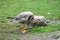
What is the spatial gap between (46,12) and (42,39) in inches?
261

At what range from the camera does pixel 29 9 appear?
1955 centimetres

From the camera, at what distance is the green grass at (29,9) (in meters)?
14.6

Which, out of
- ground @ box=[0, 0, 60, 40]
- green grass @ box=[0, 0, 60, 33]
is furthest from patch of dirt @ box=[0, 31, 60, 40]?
green grass @ box=[0, 0, 60, 33]

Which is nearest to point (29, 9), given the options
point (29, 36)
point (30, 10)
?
point (30, 10)

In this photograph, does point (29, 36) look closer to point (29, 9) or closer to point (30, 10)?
point (30, 10)

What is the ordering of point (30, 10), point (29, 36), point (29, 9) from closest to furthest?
point (29, 36), point (30, 10), point (29, 9)

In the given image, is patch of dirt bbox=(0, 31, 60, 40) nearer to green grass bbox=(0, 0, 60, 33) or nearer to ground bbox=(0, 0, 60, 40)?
ground bbox=(0, 0, 60, 40)

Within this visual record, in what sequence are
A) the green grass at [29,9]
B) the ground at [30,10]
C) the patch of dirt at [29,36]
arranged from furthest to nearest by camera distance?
the green grass at [29,9]
the ground at [30,10]
the patch of dirt at [29,36]

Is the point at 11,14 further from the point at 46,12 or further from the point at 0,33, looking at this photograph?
the point at 0,33

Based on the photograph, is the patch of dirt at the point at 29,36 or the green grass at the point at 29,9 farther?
the green grass at the point at 29,9

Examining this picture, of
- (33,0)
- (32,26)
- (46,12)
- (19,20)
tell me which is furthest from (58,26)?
(33,0)

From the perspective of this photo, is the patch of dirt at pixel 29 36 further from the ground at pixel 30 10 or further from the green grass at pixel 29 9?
the green grass at pixel 29 9

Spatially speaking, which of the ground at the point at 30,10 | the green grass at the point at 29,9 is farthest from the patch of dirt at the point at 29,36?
the green grass at the point at 29,9

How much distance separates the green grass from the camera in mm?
14569
